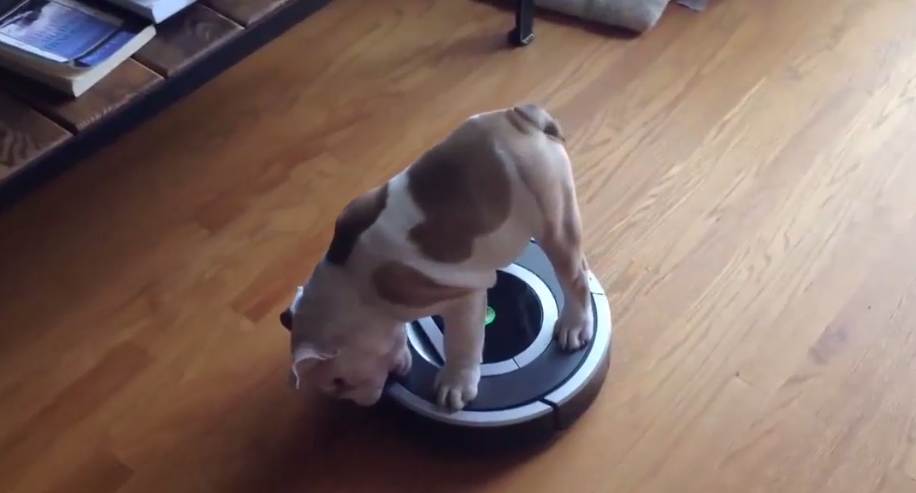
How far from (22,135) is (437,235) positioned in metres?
0.58

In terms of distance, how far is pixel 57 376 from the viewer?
1373 millimetres

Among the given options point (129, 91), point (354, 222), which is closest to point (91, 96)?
point (129, 91)

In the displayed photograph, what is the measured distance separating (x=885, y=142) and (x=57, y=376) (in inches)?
52.9

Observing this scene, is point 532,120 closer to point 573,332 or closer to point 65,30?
point 573,332

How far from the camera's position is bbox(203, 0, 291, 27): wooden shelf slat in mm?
1371

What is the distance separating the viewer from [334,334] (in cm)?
105

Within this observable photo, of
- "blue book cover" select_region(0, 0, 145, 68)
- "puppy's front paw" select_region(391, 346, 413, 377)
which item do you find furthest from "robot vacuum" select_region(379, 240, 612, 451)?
"blue book cover" select_region(0, 0, 145, 68)

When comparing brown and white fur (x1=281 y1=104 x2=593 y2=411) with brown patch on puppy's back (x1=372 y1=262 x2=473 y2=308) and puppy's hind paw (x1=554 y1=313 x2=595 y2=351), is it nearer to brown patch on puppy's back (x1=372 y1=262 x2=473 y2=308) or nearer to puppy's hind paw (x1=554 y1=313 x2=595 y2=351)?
brown patch on puppy's back (x1=372 y1=262 x2=473 y2=308)

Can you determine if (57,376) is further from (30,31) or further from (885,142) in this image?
(885,142)

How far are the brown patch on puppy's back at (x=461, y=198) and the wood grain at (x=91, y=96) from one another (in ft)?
1.58

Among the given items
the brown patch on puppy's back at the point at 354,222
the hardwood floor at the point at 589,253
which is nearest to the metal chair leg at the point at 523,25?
the hardwood floor at the point at 589,253

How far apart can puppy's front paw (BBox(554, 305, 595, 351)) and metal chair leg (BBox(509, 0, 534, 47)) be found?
2.38ft

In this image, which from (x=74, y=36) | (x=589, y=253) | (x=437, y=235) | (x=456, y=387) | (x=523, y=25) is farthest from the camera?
(x=523, y=25)

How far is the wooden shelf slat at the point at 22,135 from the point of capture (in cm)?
120
